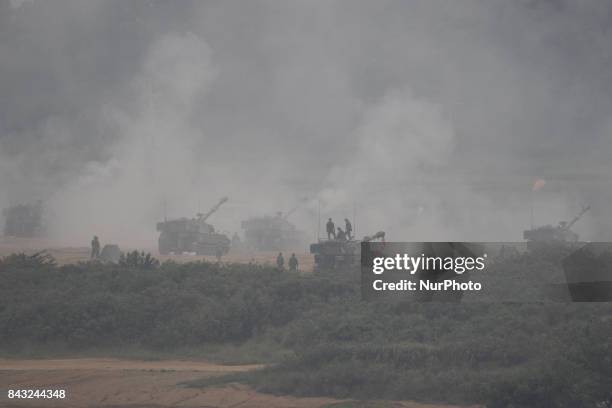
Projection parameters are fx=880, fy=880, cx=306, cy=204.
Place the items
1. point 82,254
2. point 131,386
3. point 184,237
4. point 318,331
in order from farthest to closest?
point 184,237, point 82,254, point 318,331, point 131,386

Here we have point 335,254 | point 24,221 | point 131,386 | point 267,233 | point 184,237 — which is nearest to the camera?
point 131,386

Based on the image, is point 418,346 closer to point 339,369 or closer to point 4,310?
point 339,369

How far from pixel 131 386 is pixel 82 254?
36627mm

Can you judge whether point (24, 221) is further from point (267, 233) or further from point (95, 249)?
point (95, 249)

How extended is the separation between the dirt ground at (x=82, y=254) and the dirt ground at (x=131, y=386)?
19.2m

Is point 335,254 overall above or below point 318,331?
above

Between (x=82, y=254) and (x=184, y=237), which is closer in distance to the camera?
(x=82, y=254)

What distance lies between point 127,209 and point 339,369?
64.0m

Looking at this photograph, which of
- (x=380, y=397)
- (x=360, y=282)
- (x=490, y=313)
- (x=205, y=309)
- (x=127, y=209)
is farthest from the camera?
(x=127, y=209)

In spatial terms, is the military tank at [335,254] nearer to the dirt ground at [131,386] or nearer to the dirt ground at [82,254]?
the dirt ground at [82,254]

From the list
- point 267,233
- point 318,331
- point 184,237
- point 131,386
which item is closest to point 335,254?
point 318,331

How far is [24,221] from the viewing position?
73.8m

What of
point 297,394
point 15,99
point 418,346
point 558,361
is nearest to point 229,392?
point 297,394

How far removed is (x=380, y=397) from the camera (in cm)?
1977
